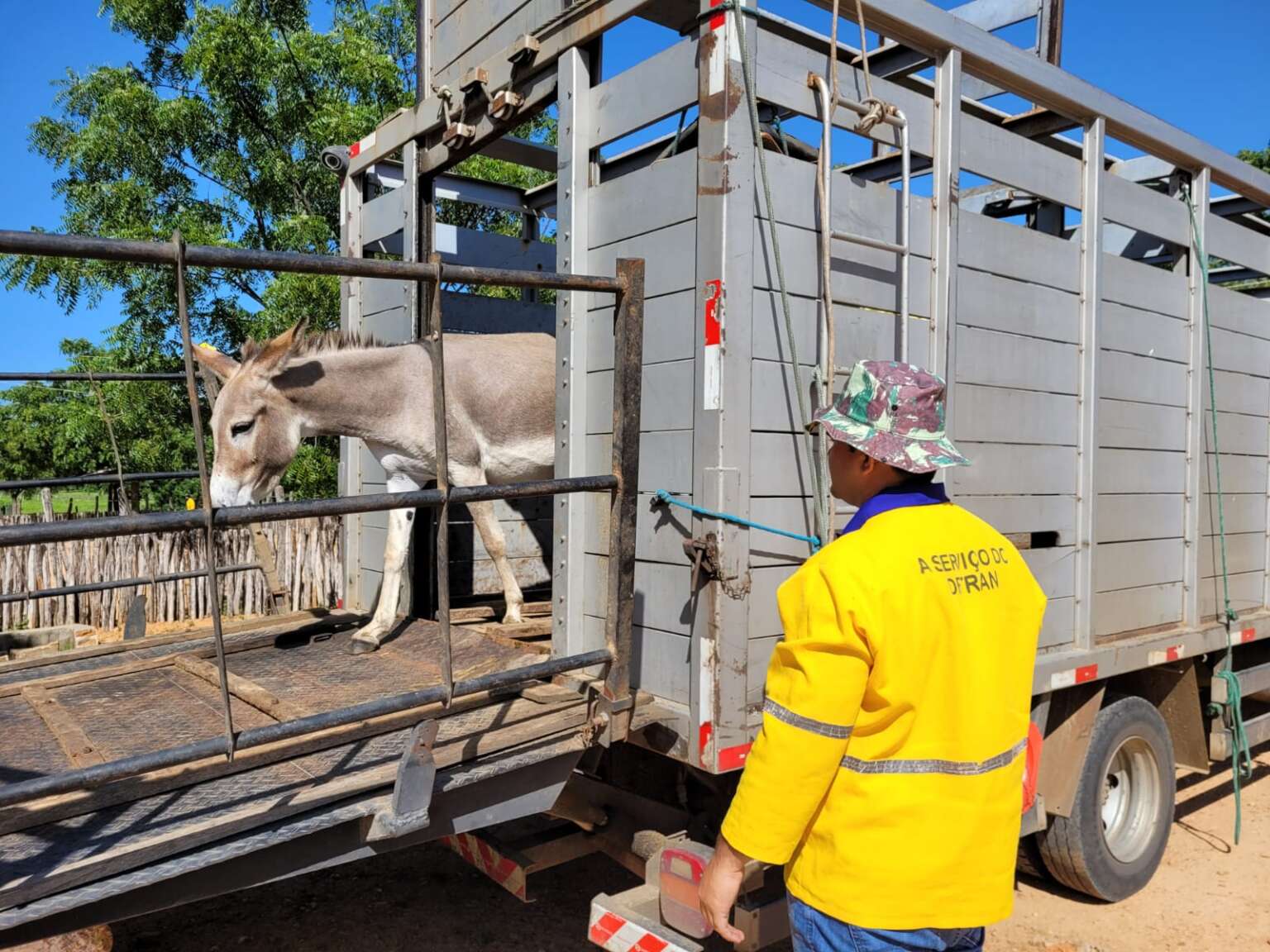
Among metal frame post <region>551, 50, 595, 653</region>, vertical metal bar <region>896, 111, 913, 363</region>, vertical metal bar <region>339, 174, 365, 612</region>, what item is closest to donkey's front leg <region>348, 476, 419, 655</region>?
vertical metal bar <region>339, 174, 365, 612</region>

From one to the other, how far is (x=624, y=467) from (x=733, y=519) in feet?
1.20

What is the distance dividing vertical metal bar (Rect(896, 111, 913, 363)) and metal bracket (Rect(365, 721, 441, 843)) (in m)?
2.09

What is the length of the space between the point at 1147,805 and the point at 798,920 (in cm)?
373

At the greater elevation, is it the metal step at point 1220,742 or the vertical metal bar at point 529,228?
the vertical metal bar at point 529,228

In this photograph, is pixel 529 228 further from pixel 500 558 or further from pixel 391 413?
pixel 500 558

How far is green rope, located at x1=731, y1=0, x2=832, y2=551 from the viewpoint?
289cm

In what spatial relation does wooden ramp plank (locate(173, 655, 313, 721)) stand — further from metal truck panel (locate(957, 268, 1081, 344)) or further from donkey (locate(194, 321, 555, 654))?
metal truck panel (locate(957, 268, 1081, 344))

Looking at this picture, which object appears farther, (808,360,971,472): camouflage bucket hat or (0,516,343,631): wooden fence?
(0,516,343,631): wooden fence

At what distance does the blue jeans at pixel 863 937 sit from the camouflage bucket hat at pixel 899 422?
0.95m

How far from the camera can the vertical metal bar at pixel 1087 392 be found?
13.8ft

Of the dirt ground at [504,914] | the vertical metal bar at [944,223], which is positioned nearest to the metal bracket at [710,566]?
the vertical metal bar at [944,223]

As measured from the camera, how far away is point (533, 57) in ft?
12.4

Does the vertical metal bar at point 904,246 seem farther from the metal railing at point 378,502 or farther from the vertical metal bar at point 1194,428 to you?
the vertical metal bar at point 1194,428

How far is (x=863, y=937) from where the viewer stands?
6.46 feet
